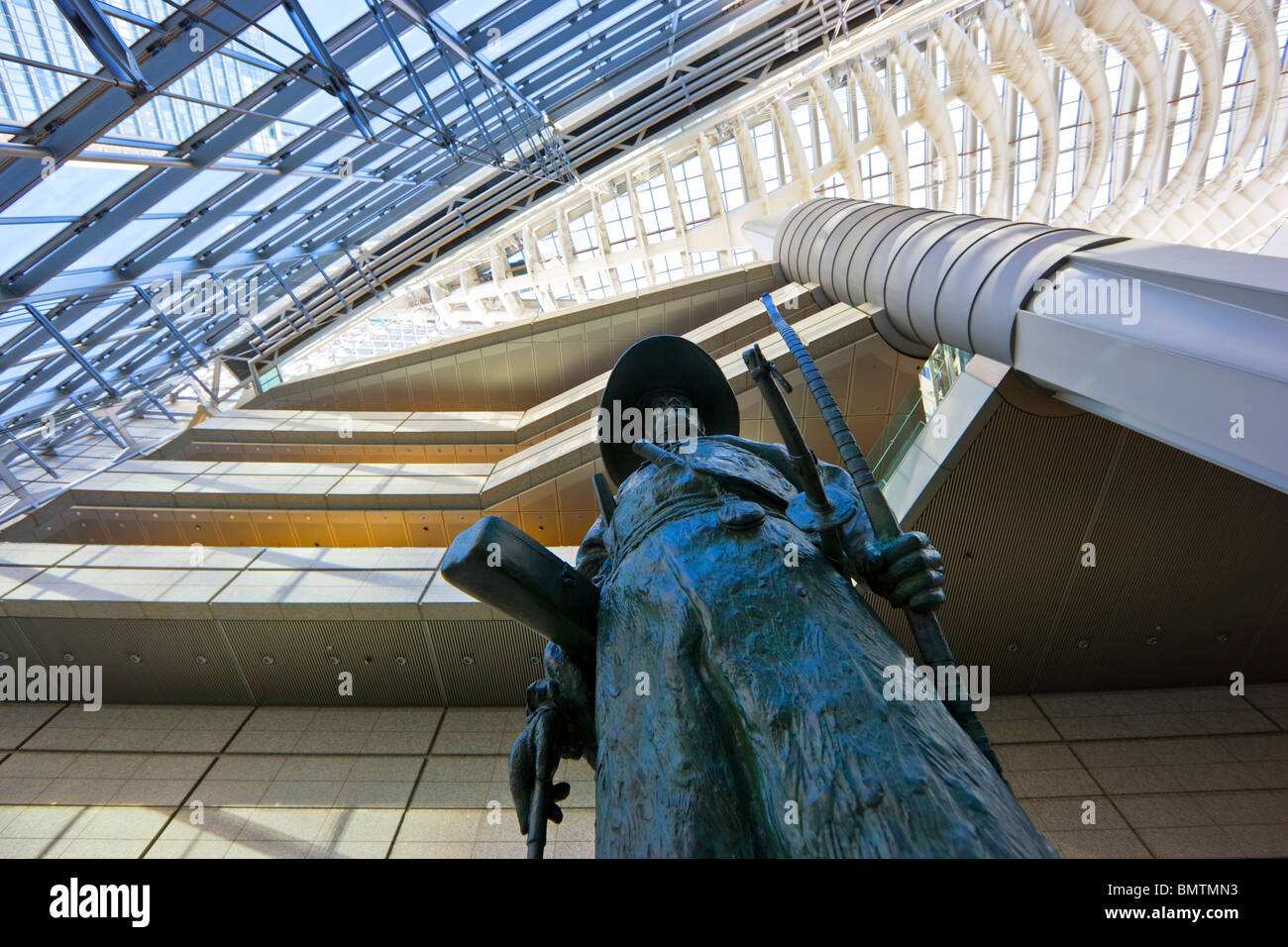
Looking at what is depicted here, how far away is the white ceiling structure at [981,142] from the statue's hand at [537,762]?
2275 centimetres

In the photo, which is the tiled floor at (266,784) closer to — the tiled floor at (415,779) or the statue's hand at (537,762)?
the tiled floor at (415,779)

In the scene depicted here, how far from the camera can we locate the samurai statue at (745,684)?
1.55 m

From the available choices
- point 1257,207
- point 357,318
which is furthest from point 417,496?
point 1257,207

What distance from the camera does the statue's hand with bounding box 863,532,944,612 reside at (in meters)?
2.04

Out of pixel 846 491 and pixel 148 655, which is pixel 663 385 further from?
pixel 148 655

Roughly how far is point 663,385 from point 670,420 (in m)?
0.30

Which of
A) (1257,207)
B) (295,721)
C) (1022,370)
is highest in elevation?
(1257,207)

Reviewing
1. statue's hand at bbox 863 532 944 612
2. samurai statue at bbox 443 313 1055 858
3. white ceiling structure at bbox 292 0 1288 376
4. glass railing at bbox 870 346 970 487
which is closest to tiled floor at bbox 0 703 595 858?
glass railing at bbox 870 346 970 487

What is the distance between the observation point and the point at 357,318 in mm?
22359

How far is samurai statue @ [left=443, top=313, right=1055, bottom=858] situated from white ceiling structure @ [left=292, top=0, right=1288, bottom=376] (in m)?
22.7

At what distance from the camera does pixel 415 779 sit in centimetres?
759

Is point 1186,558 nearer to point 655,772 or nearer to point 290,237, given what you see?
point 655,772

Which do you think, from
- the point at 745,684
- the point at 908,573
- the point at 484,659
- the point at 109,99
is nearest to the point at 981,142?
the point at 484,659
